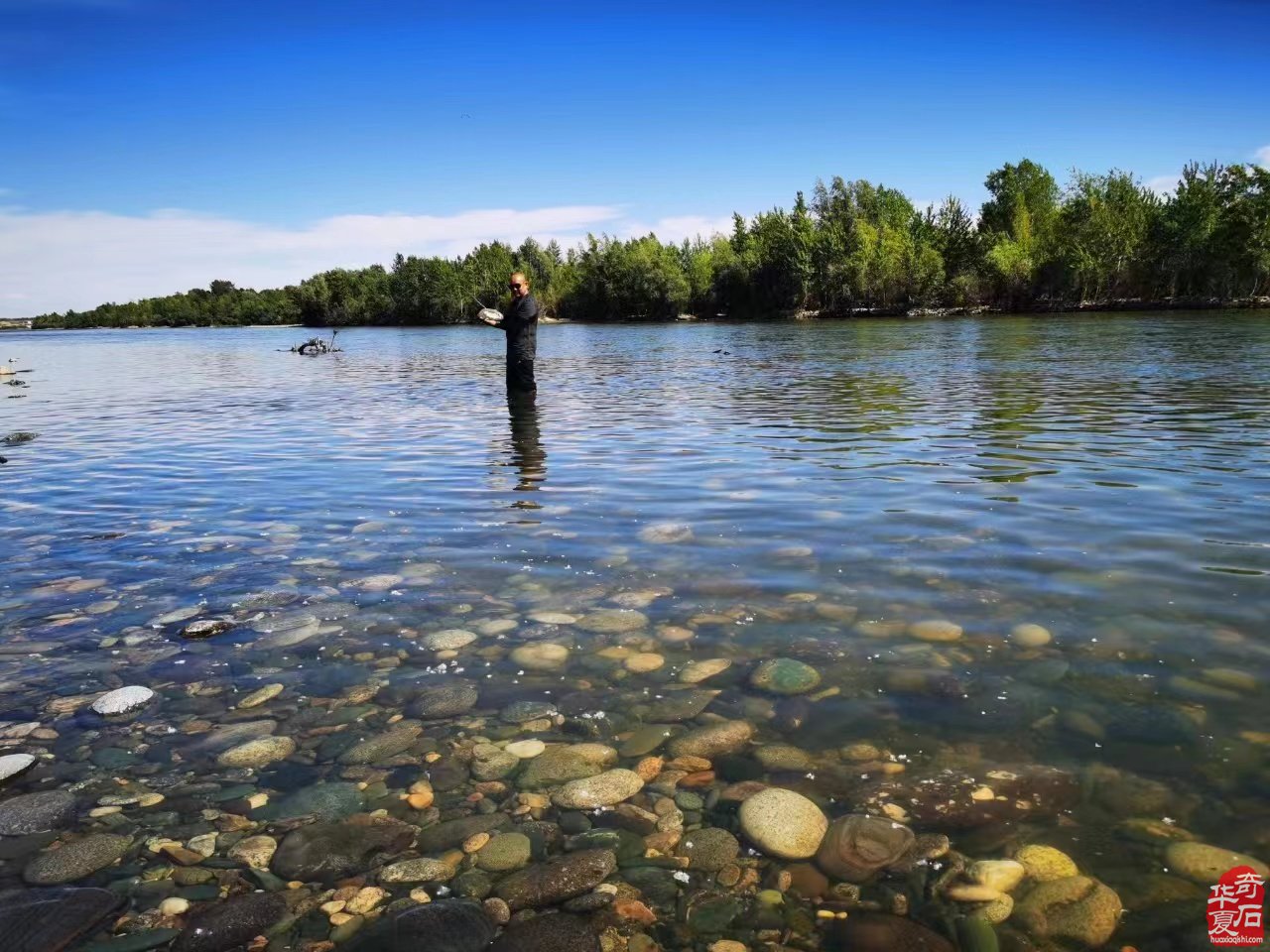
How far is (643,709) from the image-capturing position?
5340 mm

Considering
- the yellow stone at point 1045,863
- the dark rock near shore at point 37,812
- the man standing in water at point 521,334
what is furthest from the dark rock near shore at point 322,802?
the man standing in water at point 521,334

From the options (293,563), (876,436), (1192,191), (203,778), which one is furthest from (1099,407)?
(1192,191)

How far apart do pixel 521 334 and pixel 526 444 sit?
15.7 feet

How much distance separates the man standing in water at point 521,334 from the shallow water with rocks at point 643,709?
785 centimetres

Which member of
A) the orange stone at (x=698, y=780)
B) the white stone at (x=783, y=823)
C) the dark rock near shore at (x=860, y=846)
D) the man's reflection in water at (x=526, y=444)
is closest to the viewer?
the dark rock near shore at (x=860, y=846)

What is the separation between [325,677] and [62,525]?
24.5 ft

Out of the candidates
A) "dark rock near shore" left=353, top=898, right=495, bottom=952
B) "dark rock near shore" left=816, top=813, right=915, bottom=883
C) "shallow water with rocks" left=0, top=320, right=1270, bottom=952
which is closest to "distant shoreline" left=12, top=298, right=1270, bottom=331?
"shallow water with rocks" left=0, top=320, right=1270, bottom=952

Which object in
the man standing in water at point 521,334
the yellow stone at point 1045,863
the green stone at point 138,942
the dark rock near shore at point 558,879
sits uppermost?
the man standing in water at point 521,334

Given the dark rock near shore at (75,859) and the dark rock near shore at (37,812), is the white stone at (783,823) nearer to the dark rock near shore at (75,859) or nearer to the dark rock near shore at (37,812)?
the dark rock near shore at (75,859)

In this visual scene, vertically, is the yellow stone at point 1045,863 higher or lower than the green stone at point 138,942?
lower

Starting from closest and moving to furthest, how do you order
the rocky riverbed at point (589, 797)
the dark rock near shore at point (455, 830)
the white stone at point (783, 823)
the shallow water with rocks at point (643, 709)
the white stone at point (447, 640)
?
the rocky riverbed at point (589, 797)
the shallow water with rocks at point (643, 709)
the white stone at point (783, 823)
the dark rock near shore at point (455, 830)
the white stone at point (447, 640)

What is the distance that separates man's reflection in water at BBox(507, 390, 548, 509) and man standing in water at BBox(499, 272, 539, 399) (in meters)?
0.33

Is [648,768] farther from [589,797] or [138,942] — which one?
[138,942]

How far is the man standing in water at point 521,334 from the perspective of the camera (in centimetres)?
1919
